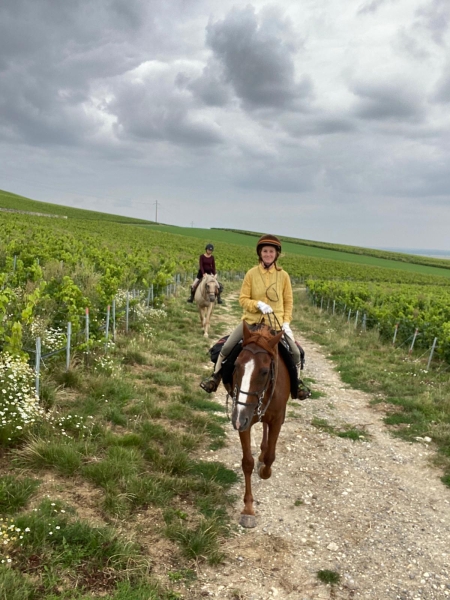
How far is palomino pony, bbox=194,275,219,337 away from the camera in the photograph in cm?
1430

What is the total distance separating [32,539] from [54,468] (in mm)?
1361

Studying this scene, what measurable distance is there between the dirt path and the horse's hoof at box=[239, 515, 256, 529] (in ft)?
0.21

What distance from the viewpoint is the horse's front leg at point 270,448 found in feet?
17.5

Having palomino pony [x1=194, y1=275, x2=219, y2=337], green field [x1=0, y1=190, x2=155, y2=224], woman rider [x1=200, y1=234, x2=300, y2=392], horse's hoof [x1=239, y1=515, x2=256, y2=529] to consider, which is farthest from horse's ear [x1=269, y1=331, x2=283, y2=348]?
green field [x1=0, y1=190, x2=155, y2=224]

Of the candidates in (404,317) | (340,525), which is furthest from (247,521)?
(404,317)

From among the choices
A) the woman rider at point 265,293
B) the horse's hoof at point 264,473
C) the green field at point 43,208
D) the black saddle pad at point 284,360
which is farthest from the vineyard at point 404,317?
the green field at point 43,208

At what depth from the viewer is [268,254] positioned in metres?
5.64

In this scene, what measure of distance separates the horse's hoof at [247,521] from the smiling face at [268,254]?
11.1 ft

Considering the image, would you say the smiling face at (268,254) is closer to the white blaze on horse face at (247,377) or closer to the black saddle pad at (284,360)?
the black saddle pad at (284,360)

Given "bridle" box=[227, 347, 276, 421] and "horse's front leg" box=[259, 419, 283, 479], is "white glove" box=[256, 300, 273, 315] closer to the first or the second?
"bridle" box=[227, 347, 276, 421]

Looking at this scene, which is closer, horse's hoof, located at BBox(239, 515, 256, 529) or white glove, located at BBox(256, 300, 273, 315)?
horse's hoof, located at BBox(239, 515, 256, 529)

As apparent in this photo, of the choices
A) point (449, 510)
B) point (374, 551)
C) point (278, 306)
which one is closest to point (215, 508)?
point (374, 551)

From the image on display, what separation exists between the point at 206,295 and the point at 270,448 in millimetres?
9302

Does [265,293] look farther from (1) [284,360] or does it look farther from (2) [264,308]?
(1) [284,360]
